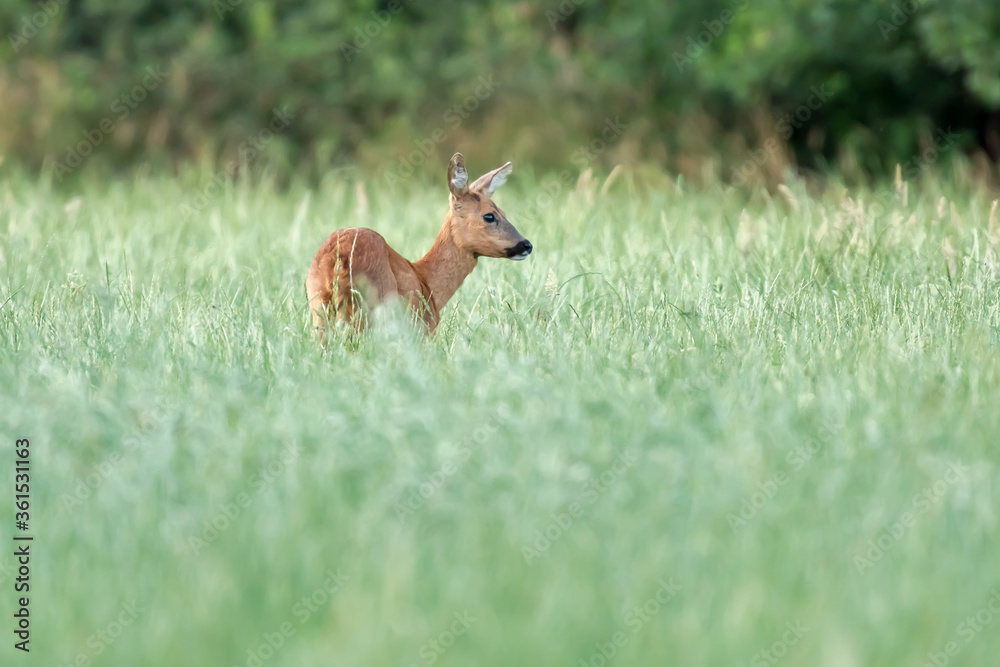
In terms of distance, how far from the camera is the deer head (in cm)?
619

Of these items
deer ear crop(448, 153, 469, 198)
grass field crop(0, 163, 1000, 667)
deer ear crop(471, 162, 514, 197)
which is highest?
deer ear crop(448, 153, 469, 198)

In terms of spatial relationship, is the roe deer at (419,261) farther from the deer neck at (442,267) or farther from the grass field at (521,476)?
the grass field at (521,476)

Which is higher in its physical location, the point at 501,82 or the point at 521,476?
the point at 501,82

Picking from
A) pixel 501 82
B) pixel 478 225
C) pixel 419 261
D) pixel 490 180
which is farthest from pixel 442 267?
pixel 501 82

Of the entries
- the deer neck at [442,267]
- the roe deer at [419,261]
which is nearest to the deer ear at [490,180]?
the roe deer at [419,261]

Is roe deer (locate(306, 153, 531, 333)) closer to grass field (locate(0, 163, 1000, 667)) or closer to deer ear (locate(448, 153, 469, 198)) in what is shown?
deer ear (locate(448, 153, 469, 198))

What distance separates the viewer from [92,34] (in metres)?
17.7

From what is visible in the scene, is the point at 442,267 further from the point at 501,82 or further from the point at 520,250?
the point at 501,82

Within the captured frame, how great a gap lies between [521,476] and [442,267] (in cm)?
251

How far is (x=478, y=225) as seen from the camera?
6207 millimetres

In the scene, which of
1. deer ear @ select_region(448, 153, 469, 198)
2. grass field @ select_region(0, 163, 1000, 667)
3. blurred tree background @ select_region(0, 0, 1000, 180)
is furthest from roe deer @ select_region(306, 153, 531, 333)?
blurred tree background @ select_region(0, 0, 1000, 180)

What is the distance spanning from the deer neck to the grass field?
198 mm

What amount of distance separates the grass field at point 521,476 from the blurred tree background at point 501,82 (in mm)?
6564

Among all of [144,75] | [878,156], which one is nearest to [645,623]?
[878,156]
